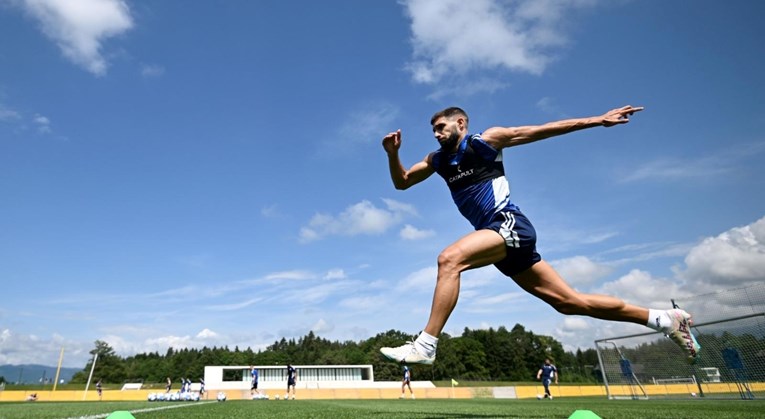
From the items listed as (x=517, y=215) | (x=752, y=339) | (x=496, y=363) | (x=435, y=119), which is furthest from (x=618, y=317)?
(x=496, y=363)

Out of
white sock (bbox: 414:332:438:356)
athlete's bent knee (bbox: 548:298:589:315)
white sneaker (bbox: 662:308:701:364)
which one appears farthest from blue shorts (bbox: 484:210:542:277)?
white sneaker (bbox: 662:308:701:364)

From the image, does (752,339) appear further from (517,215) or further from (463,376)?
(463,376)

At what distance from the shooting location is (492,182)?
13.1 feet

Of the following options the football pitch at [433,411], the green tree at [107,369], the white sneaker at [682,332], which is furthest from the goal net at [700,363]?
the green tree at [107,369]

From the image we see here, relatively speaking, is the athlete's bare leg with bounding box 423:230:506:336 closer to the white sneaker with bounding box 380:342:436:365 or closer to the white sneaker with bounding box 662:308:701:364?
the white sneaker with bounding box 380:342:436:365

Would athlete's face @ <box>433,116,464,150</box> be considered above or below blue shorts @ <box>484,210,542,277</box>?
above

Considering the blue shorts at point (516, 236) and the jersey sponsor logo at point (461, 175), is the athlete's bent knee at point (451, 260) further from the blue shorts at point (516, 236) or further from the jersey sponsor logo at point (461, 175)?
the jersey sponsor logo at point (461, 175)

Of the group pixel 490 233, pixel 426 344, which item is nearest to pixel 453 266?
pixel 490 233

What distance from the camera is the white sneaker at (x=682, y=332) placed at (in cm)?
449

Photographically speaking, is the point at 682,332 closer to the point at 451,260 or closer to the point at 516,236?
the point at 516,236

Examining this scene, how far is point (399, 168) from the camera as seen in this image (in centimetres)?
457

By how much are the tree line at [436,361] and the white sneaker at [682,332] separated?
299ft

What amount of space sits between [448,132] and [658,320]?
2.78 meters

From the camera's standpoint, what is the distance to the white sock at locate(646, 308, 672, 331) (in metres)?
4.41
